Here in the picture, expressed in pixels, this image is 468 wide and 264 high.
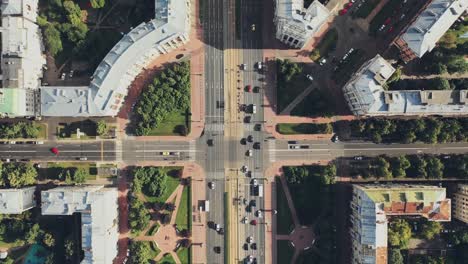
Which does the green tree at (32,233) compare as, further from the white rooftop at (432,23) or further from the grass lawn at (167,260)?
the white rooftop at (432,23)

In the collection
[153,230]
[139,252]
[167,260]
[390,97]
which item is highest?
[390,97]

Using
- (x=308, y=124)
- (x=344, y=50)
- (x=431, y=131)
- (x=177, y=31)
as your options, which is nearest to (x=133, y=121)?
(x=177, y=31)

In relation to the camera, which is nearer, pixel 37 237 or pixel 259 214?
pixel 37 237

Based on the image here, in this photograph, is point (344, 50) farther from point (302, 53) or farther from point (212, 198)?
point (212, 198)

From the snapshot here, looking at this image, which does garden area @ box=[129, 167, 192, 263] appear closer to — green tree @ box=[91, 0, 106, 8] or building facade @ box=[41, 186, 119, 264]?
building facade @ box=[41, 186, 119, 264]

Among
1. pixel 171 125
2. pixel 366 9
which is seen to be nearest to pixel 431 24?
pixel 366 9

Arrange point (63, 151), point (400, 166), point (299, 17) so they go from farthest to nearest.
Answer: point (63, 151)
point (400, 166)
point (299, 17)

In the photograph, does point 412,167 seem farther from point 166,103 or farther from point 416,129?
point 166,103
